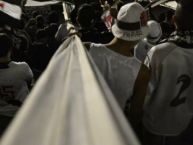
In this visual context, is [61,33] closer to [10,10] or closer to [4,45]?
[10,10]

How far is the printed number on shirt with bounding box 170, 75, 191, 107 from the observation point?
10.3 feet

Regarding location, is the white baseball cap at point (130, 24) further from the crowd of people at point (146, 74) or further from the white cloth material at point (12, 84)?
the white cloth material at point (12, 84)

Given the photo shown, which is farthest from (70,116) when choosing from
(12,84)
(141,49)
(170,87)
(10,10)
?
(10,10)

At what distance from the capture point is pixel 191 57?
10.2 feet

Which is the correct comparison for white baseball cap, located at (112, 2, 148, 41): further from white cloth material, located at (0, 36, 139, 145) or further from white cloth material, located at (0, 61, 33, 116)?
white cloth material, located at (0, 36, 139, 145)

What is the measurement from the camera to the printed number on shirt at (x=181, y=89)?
3.13m

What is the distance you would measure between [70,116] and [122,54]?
170 centimetres

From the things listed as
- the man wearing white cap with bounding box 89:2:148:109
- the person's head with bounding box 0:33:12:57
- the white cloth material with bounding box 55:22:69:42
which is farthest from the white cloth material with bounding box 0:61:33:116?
the white cloth material with bounding box 55:22:69:42

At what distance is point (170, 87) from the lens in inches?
124

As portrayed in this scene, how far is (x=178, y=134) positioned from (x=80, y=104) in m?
2.13

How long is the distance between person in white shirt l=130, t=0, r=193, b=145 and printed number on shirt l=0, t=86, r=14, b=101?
116 centimetres

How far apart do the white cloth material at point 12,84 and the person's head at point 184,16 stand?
1.40 metres

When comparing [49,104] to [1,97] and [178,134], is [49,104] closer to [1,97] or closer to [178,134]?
[178,134]

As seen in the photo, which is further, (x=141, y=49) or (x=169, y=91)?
(x=141, y=49)
